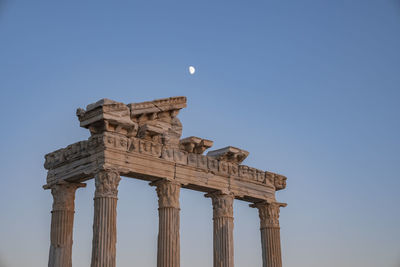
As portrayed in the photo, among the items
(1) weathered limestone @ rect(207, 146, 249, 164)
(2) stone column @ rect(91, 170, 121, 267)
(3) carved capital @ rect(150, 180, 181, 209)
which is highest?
(1) weathered limestone @ rect(207, 146, 249, 164)

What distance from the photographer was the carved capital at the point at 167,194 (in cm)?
2809

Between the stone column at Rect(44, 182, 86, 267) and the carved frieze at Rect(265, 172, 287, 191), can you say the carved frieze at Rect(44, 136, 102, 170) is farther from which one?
the carved frieze at Rect(265, 172, 287, 191)

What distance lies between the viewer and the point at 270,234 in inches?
1319

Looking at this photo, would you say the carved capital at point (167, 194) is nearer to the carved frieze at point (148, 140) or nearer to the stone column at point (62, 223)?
the carved frieze at point (148, 140)

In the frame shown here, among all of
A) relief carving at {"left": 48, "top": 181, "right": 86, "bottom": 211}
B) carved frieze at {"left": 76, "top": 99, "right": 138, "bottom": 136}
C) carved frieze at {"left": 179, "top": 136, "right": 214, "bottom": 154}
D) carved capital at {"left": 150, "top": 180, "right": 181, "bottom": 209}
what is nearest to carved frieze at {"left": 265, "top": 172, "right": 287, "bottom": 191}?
carved frieze at {"left": 179, "top": 136, "right": 214, "bottom": 154}

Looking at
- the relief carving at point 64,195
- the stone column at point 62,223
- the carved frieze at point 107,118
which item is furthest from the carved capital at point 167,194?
the relief carving at point 64,195

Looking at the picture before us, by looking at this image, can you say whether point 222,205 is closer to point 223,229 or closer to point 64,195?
point 223,229

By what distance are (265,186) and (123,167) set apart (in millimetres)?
9962

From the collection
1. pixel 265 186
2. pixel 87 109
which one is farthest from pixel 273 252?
pixel 87 109

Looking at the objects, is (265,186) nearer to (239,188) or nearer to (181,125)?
(239,188)

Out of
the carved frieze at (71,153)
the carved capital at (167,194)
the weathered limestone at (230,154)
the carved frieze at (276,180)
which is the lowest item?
the carved capital at (167,194)

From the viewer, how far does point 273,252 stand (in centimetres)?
3328

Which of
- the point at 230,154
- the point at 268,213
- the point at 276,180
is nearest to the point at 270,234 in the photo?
the point at 268,213

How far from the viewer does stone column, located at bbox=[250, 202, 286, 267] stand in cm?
3316
